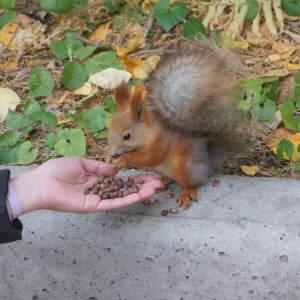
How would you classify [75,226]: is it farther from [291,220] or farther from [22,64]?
[22,64]

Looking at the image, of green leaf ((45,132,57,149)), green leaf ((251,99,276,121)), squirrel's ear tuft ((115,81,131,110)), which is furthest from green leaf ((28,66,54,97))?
green leaf ((251,99,276,121))

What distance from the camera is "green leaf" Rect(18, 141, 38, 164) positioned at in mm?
2145

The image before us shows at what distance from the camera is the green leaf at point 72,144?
82.4 inches

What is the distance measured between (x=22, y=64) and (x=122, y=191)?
1.21 metres

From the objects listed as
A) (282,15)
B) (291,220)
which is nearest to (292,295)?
(291,220)

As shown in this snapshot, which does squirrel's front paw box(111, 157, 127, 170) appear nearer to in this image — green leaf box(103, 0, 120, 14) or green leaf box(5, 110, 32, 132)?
green leaf box(5, 110, 32, 132)

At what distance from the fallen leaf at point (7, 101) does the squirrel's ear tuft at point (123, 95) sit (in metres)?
0.78

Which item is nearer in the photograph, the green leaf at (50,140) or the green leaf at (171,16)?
the green leaf at (50,140)

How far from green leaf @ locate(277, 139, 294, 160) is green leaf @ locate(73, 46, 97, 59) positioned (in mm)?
988

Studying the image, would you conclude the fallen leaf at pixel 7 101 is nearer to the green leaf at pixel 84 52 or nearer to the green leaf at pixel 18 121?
the green leaf at pixel 18 121

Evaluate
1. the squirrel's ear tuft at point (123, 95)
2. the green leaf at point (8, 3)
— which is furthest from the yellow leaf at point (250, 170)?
the green leaf at point (8, 3)

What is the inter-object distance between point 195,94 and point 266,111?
435 millimetres

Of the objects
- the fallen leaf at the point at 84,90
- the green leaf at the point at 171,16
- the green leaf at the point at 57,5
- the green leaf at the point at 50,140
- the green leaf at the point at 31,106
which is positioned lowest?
the green leaf at the point at 50,140

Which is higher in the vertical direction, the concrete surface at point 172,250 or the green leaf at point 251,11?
the green leaf at point 251,11
